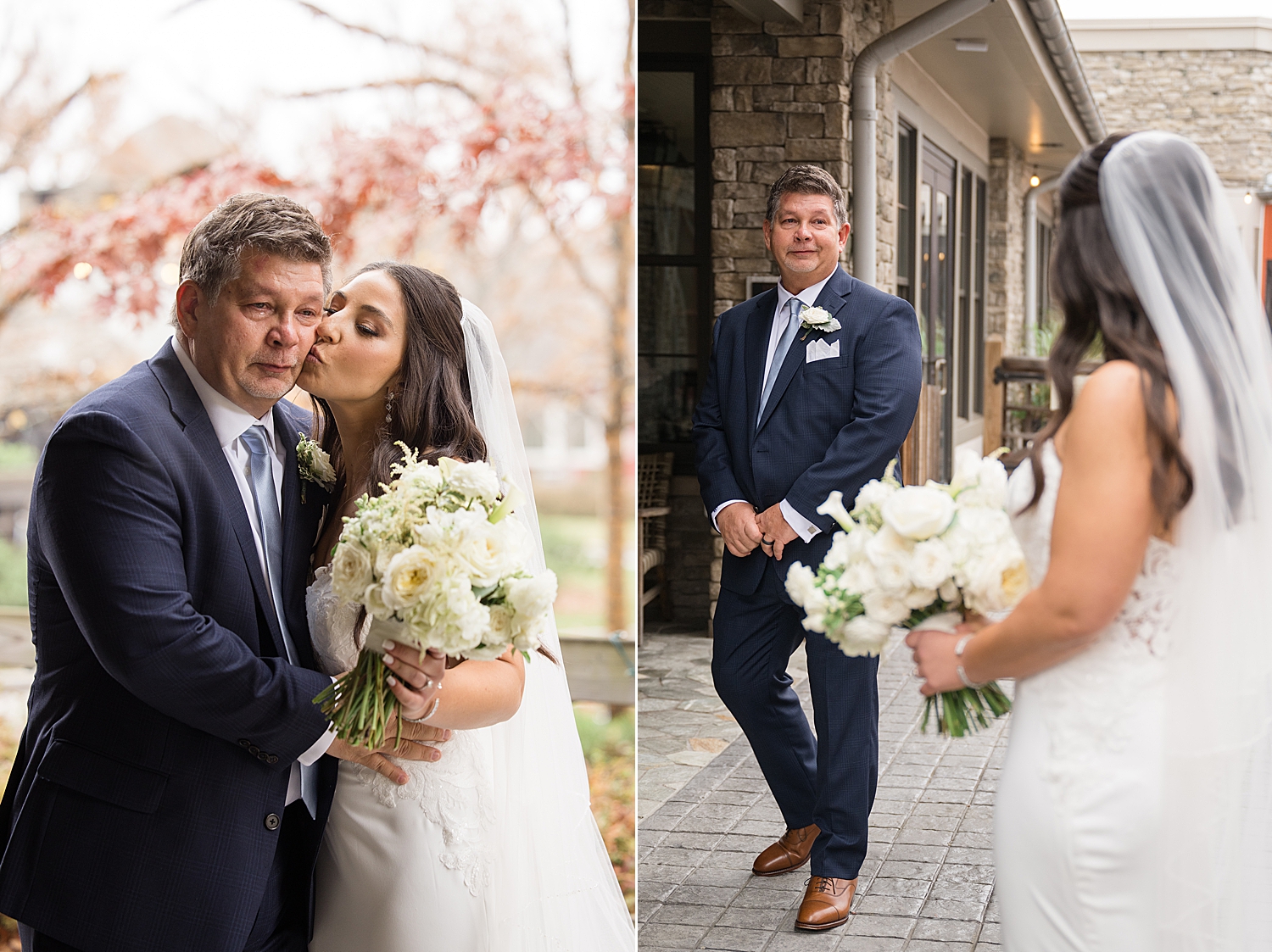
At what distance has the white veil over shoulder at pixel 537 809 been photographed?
8.19 feet

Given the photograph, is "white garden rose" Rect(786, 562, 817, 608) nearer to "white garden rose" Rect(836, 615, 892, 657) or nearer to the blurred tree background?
"white garden rose" Rect(836, 615, 892, 657)

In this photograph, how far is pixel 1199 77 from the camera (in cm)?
2289

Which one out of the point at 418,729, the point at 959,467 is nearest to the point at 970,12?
the point at 959,467

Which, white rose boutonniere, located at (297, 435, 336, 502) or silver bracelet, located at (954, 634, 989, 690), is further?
white rose boutonniere, located at (297, 435, 336, 502)

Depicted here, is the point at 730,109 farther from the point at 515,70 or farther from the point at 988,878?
the point at 988,878

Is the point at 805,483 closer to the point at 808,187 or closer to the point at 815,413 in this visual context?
the point at 815,413

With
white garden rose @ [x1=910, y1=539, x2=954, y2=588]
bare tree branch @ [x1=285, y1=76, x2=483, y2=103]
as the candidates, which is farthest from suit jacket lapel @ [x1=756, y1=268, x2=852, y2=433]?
bare tree branch @ [x1=285, y1=76, x2=483, y2=103]

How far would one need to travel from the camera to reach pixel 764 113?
23.9ft

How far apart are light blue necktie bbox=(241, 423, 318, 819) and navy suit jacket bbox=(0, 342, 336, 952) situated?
0.13m

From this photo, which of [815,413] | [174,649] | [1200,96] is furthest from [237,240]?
[1200,96]

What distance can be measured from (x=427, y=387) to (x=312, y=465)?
0.29 metres

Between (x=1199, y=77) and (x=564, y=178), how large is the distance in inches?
820

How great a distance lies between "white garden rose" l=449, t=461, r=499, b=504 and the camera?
2.01m

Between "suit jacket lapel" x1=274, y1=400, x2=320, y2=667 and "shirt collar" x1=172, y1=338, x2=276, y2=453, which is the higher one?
"shirt collar" x1=172, y1=338, x2=276, y2=453
